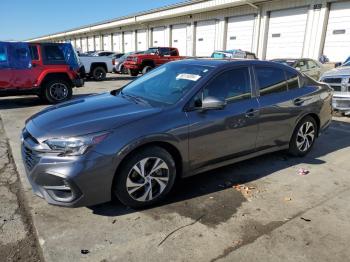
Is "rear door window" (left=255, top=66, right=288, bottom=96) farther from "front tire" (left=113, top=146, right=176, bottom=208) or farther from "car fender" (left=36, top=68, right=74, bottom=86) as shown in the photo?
"car fender" (left=36, top=68, right=74, bottom=86)

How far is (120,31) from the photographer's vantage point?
128ft

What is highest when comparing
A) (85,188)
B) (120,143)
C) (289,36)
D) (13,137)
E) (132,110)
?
(289,36)

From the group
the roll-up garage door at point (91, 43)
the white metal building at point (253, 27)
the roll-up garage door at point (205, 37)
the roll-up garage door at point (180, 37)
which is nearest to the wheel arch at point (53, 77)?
the white metal building at point (253, 27)

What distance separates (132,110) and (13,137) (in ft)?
12.9

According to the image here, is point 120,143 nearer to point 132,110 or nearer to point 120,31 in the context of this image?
point 132,110

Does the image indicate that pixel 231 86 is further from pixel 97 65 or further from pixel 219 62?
pixel 97 65

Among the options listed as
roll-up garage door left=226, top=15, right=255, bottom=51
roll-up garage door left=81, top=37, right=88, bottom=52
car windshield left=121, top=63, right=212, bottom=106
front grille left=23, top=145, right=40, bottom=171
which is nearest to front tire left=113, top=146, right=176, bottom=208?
car windshield left=121, top=63, right=212, bottom=106

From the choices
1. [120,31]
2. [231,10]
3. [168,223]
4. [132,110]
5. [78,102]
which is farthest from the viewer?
[120,31]

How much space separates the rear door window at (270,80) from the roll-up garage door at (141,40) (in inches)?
1186

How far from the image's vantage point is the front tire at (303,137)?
16.9 feet

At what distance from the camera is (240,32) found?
21.9m

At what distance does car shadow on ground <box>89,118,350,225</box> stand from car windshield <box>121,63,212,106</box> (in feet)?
3.64

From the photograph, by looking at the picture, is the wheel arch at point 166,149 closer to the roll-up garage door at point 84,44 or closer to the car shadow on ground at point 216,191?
the car shadow on ground at point 216,191

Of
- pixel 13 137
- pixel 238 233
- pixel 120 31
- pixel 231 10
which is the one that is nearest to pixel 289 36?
pixel 231 10
